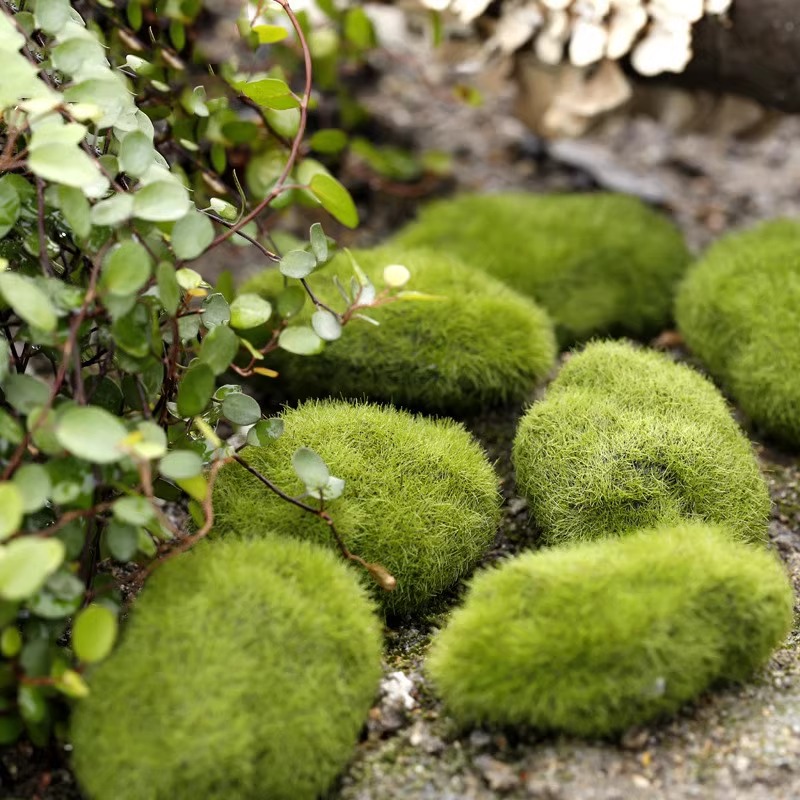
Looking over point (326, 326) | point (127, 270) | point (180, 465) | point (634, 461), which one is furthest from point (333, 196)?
point (634, 461)

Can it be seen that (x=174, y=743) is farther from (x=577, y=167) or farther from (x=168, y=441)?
(x=577, y=167)

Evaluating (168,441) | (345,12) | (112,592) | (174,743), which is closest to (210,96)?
(345,12)

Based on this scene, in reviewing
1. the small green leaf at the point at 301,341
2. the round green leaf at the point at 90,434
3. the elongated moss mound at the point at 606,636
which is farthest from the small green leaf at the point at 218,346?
the elongated moss mound at the point at 606,636

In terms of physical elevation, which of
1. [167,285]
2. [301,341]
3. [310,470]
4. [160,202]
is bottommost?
[310,470]

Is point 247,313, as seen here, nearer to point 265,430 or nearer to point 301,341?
point 301,341

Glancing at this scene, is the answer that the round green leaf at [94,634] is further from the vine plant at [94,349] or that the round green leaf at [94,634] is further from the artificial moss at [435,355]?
the artificial moss at [435,355]

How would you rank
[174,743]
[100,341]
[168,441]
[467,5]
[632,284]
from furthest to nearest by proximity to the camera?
1. [632,284]
2. [467,5]
3. [168,441]
4. [100,341]
5. [174,743]

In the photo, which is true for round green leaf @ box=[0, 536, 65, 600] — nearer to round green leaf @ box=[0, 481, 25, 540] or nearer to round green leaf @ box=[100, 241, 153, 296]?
round green leaf @ box=[0, 481, 25, 540]
